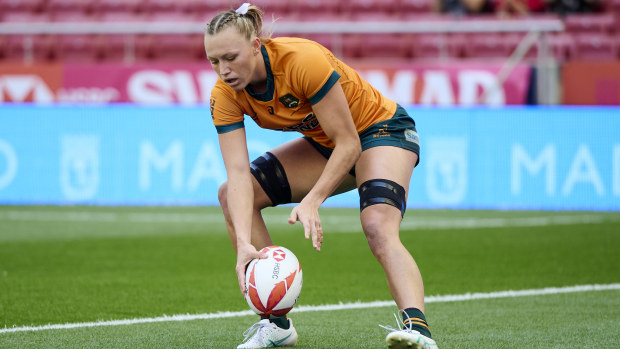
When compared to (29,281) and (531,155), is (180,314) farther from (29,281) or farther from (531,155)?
(531,155)

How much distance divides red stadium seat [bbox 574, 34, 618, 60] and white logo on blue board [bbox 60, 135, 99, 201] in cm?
824

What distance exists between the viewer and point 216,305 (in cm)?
634

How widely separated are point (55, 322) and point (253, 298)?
159 cm

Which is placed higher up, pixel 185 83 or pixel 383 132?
pixel 383 132

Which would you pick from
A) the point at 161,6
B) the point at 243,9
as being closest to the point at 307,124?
the point at 243,9

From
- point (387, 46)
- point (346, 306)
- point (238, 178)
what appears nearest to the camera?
point (238, 178)

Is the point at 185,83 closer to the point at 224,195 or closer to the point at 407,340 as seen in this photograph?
the point at 224,195

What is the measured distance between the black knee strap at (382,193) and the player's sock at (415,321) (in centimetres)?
55

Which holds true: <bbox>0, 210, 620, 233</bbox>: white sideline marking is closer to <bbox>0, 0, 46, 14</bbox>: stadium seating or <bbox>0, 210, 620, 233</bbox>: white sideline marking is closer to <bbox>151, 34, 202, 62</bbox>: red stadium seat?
<bbox>151, 34, 202, 62</bbox>: red stadium seat

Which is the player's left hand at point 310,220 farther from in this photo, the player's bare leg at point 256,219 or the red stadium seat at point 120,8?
the red stadium seat at point 120,8

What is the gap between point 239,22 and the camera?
14.9ft

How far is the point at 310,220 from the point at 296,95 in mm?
695

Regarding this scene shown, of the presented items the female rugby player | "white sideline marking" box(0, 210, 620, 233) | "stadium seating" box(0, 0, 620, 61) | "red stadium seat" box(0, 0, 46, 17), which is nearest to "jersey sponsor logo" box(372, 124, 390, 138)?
the female rugby player

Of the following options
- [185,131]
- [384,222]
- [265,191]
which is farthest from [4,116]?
[384,222]
